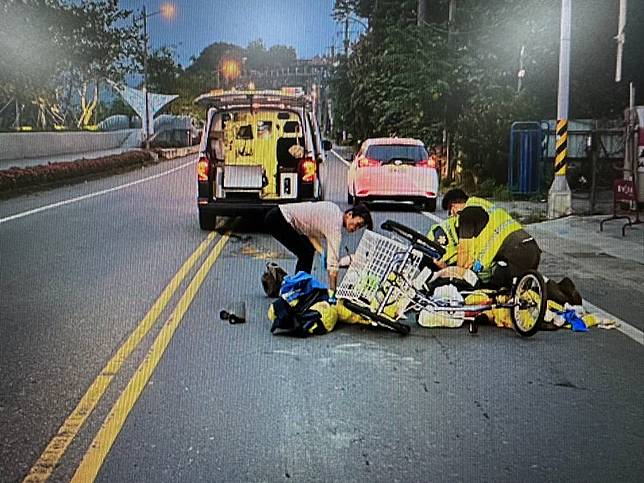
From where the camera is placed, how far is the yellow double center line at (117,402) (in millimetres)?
4750

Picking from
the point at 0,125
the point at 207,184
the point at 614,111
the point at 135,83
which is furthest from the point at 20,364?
the point at 135,83

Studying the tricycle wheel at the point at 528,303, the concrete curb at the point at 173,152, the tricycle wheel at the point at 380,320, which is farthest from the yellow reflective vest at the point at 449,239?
the concrete curb at the point at 173,152

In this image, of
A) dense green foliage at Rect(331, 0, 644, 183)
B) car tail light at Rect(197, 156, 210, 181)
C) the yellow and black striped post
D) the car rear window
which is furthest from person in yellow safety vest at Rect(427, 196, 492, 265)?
dense green foliage at Rect(331, 0, 644, 183)

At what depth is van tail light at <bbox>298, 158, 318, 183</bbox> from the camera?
570 inches

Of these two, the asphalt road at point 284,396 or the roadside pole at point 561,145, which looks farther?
the roadside pole at point 561,145

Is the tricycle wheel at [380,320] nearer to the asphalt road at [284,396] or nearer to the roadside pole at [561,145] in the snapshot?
the asphalt road at [284,396]

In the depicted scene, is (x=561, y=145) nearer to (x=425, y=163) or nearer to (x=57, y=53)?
(x=425, y=163)

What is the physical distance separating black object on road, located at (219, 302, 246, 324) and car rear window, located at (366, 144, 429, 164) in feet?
33.7

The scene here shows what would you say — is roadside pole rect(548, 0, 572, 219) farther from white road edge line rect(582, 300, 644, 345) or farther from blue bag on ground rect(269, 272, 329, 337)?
blue bag on ground rect(269, 272, 329, 337)

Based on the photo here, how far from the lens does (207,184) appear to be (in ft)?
48.3

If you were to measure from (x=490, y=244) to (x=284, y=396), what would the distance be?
3149mm

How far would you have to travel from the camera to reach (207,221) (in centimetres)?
1517

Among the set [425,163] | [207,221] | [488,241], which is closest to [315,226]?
[488,241]

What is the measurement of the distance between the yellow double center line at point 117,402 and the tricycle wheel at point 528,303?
2876 millimetres
